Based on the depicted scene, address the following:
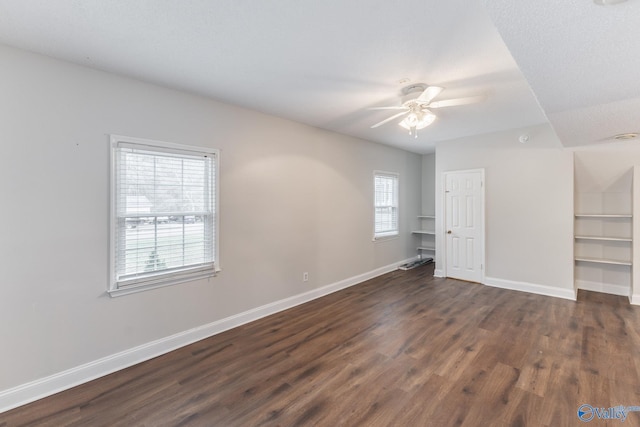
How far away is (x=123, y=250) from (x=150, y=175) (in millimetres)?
737

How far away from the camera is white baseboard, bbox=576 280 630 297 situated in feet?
14.0

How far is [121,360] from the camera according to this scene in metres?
2.55

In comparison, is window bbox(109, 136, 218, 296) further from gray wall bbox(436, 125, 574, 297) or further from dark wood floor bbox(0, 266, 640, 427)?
gray wall bbox(436, 125, 574, 297)

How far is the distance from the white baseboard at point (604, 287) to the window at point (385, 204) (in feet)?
10.2

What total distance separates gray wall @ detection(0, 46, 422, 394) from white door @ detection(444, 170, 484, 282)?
9.40ft

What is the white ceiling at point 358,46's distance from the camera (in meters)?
1.49

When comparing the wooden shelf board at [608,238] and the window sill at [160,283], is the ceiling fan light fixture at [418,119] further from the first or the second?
the wooden shelf board at [608,238]

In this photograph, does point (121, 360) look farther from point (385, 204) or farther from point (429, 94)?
point (385, 204)

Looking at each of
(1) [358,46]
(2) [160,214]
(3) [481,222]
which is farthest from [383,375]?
(3) [481,222]

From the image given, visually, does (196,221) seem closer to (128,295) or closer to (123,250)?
(123,250)

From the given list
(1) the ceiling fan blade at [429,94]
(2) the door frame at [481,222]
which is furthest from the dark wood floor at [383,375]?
(1) the ceiling fan blade at [429,94]

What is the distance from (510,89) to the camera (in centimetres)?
292

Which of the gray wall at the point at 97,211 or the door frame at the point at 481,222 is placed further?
the door frame at the point at 481,222

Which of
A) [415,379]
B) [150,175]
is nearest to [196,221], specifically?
[150,175]
